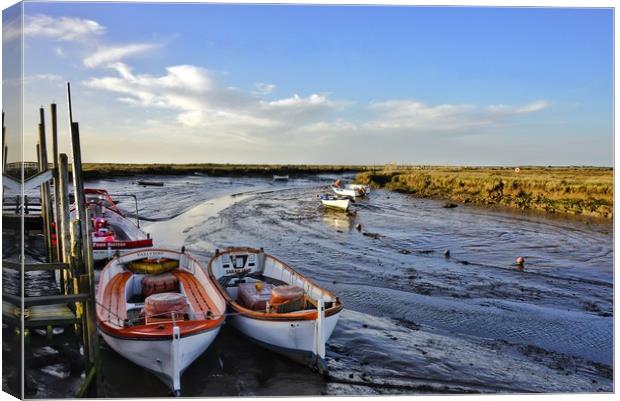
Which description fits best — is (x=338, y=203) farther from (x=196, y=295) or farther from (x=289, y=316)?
(x=289, y=316)

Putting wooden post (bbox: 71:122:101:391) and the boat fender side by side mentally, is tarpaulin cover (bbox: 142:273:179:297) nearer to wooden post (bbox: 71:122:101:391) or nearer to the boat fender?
the boat fender

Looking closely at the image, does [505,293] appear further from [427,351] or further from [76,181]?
[76,181]

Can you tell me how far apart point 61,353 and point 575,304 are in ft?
32.8

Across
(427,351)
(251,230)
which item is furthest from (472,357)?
(251,230)

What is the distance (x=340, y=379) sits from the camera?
771 centimetres

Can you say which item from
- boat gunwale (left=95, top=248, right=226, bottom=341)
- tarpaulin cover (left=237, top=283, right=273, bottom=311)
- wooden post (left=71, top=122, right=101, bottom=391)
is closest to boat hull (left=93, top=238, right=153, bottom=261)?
tarpaulin cover (left=237, top=283, right=273, bottom=311)

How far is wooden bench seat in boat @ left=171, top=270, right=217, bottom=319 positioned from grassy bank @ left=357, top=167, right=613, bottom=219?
8900mm

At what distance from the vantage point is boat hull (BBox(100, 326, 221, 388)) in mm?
6945

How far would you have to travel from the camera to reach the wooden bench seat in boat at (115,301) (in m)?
7.93

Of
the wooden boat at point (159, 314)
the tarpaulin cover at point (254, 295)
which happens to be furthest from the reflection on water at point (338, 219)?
the tarpaulin cover at point (254, 295)

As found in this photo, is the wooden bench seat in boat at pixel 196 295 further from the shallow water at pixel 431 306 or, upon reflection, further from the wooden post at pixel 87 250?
Result: the wooden post at pixel 87 250

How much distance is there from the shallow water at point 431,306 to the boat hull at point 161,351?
35 centimetres

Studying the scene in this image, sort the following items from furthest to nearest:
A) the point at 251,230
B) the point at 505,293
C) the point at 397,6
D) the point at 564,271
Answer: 1. the point at 251,230
2. the point at 564,271
3. the point at 505,293
4. the point at 397,6

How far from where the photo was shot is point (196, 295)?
9.48 metres
